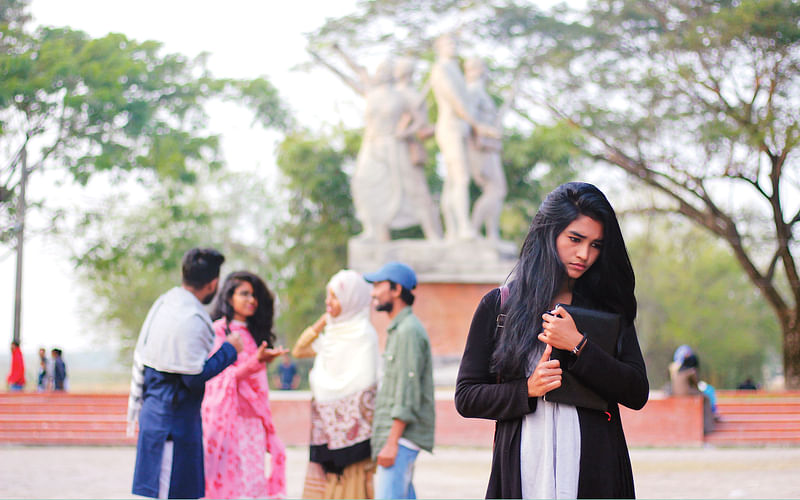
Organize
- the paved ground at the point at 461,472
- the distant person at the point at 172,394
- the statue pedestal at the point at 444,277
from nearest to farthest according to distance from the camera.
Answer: the distant person at the point at 172,394, the paved ground at the point at 461,472, the statue pedestal at the point at 444,277

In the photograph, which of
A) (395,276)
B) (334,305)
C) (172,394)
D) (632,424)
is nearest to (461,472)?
(632,424)

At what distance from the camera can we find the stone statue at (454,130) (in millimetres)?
14992

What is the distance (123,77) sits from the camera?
20.0m

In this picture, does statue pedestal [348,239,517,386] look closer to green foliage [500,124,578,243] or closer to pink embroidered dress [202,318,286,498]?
pink embroidered dress [202,318,286,498]

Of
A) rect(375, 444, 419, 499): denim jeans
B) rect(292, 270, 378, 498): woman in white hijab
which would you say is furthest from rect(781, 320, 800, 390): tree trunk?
rect(375, 444, 419, 499): denim jeans

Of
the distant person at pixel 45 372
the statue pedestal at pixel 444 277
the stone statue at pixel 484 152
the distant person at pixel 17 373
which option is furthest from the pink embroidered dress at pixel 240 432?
the distant person at pixel 45 372

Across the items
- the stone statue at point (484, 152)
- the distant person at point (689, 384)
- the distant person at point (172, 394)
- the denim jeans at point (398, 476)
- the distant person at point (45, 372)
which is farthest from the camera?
the distant person at point (45, 372)

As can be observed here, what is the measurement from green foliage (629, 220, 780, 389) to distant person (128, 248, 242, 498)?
3385 centimetres

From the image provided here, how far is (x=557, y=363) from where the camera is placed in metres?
2.80

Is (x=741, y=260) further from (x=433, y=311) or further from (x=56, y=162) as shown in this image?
(x=56, y=162)

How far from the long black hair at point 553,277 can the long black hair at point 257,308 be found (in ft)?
11.6

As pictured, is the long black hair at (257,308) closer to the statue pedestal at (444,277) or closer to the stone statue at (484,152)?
the statue pedestal at (444,277)

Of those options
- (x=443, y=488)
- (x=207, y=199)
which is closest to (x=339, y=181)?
(x=207, y=199)

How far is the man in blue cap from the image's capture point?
5461 mm
